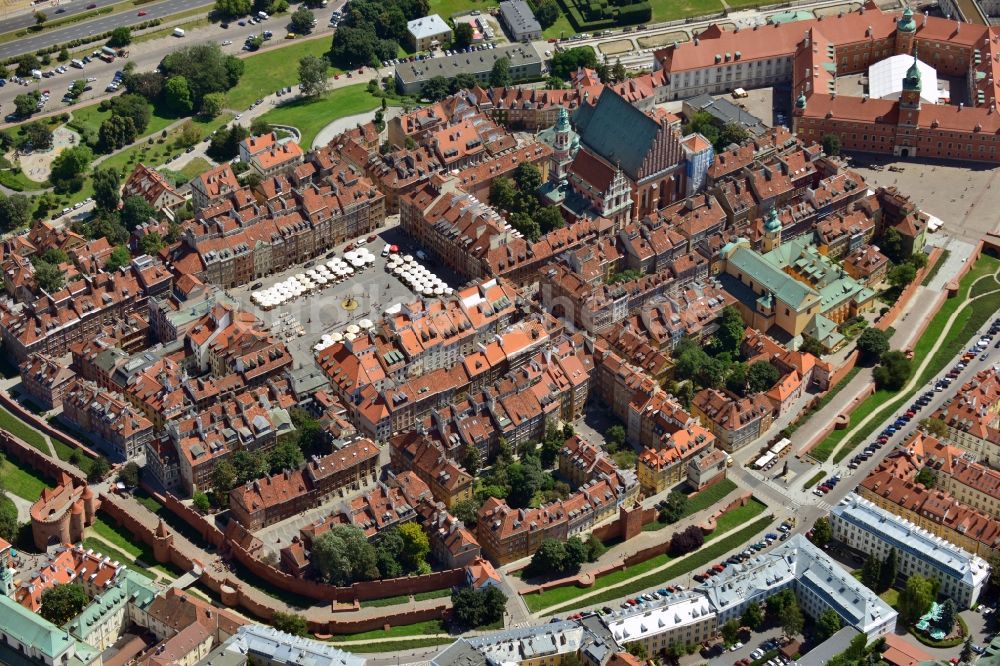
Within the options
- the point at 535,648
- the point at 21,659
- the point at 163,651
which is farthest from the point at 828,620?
the point at 21,659

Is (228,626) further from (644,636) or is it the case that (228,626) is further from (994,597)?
(994,597)

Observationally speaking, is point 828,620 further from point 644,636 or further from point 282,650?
point 282,650

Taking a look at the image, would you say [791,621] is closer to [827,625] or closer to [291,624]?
[827,625]

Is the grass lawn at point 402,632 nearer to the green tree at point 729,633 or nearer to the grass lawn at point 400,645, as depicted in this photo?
the grass lawn at point 400,645

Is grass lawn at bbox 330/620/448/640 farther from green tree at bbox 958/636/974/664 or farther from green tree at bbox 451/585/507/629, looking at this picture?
green tree at bbox 958/636/974/664

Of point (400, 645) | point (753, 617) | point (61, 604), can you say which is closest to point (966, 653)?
point (753, 617)

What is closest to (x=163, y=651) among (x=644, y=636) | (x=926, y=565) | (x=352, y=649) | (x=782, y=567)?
(x=352, y=649)
